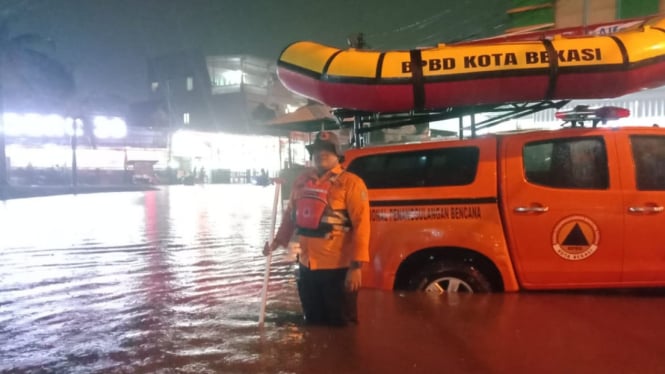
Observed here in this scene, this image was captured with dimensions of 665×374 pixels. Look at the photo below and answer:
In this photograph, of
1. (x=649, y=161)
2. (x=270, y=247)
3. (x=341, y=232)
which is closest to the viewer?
(x=341, y=232)

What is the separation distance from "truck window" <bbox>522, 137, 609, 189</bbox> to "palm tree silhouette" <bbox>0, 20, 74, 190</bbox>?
93.8ft

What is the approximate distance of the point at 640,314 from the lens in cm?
466

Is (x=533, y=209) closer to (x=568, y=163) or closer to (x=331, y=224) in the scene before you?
(x=568, y=163)

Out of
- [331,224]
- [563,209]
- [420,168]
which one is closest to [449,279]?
[420,168]

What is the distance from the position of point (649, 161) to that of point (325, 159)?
2.70m

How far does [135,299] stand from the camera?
5.74 m

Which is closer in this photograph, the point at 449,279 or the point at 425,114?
the point at 449,279

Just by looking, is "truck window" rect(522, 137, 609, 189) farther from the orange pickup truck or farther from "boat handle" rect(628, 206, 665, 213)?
"boat handle" rect(628, 206, 665, 213)

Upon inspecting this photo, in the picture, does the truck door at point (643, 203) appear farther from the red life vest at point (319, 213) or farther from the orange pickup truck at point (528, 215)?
the red life vest at point (319, 213)

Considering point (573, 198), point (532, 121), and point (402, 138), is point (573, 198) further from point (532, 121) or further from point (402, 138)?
point (532, 121)

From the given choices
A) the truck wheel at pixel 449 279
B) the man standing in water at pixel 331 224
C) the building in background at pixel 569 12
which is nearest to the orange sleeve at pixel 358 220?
the man standing in water at pixel 331 224

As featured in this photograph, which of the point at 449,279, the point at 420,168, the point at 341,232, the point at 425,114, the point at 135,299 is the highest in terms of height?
the point at 425,114

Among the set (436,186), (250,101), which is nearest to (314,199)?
(436,186)

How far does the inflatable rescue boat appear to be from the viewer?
4.61 m
